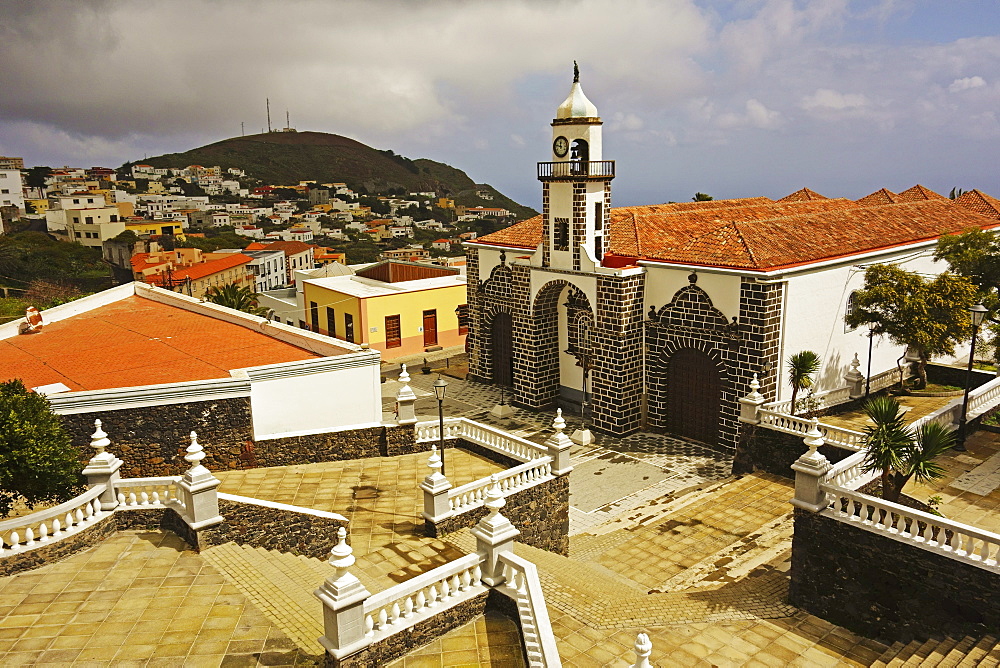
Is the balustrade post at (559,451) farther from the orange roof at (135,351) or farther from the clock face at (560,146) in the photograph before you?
the clock face at (560,146)

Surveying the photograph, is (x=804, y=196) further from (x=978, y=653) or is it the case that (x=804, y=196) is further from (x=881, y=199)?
(x=978, y=653)

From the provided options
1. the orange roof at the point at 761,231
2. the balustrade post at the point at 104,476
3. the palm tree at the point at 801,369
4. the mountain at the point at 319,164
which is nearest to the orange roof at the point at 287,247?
the orange roof at the point at 761,231

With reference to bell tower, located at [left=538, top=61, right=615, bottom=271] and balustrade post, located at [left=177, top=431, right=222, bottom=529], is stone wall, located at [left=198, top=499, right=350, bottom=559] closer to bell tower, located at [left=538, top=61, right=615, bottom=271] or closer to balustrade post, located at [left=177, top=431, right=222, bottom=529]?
balustrade post, located at [left=177, top=431, right=222, bottom=529]

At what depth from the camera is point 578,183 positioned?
21.6 m

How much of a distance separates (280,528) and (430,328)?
21.9 metres

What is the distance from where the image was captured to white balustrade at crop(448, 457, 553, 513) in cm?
1259

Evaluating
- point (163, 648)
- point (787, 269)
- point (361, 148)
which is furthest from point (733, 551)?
point (361, 148)

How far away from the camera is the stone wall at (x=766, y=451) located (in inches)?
657

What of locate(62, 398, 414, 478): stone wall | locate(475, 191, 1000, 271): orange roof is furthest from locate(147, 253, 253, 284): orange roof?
locate(62, 398, 414, 478): stone wall

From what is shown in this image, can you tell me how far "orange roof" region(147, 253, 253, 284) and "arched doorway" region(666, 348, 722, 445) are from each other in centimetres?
3251

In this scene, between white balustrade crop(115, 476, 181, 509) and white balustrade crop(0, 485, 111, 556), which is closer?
white balustrade crop(0, 485, 111, 556)

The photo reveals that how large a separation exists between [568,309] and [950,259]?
11.2m

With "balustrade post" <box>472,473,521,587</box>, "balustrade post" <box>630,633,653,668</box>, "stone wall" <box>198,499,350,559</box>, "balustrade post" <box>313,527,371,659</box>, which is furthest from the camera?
"stone wall" <box>198,499,350,559</box>

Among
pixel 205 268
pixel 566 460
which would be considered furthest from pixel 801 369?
pixel 205 268
